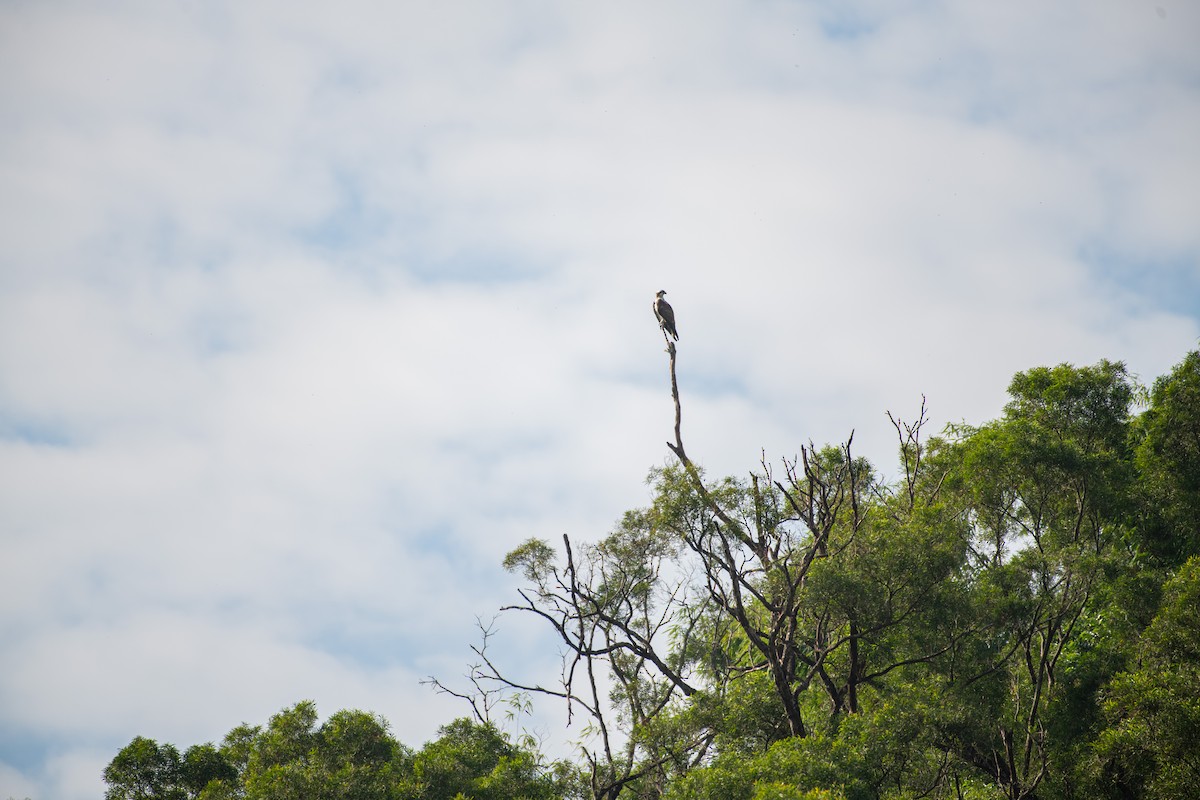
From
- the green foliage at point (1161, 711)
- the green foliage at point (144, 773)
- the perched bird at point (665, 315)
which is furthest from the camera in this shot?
the perched bird at point (665, 315)

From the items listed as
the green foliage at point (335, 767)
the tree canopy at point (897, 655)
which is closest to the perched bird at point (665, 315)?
the tree canopy at point (897, 655)

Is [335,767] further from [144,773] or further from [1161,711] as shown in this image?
[1161,711]

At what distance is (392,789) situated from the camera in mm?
12250

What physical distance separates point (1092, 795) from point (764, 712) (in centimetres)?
358

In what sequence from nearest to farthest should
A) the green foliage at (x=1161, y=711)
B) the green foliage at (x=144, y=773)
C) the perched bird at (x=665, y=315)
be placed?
1. the green foliage at (x=1161, y=711)
2. the green foliage at (x=144, y=773)
3. the perched bird at (x=665, y=315)

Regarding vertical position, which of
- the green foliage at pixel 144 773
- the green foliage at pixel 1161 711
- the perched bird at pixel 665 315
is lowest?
the green foliage at pixel 1161 711

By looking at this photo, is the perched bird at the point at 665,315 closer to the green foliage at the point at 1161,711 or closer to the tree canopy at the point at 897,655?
the tree canopy at the point at 897,655

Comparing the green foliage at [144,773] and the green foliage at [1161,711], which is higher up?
the green foliage at [144,773]

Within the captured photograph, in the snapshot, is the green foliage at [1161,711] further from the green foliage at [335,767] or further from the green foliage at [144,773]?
the green foliage at [144,773]

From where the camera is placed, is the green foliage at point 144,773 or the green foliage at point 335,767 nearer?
the green foliage at point 335,767

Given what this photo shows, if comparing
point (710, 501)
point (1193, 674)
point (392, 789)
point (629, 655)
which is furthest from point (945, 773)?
point (392, 789)

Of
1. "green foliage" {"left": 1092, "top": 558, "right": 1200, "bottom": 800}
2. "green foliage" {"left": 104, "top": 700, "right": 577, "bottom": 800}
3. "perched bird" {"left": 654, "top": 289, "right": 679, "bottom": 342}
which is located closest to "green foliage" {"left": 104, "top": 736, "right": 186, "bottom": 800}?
"green foliage" {"left": 104, "top": 700, "right": 577, "bottom": 800}

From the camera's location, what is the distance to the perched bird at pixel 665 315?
15992mm

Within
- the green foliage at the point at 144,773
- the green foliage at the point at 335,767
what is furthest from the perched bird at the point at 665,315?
the green foliage at the point at 144,773
